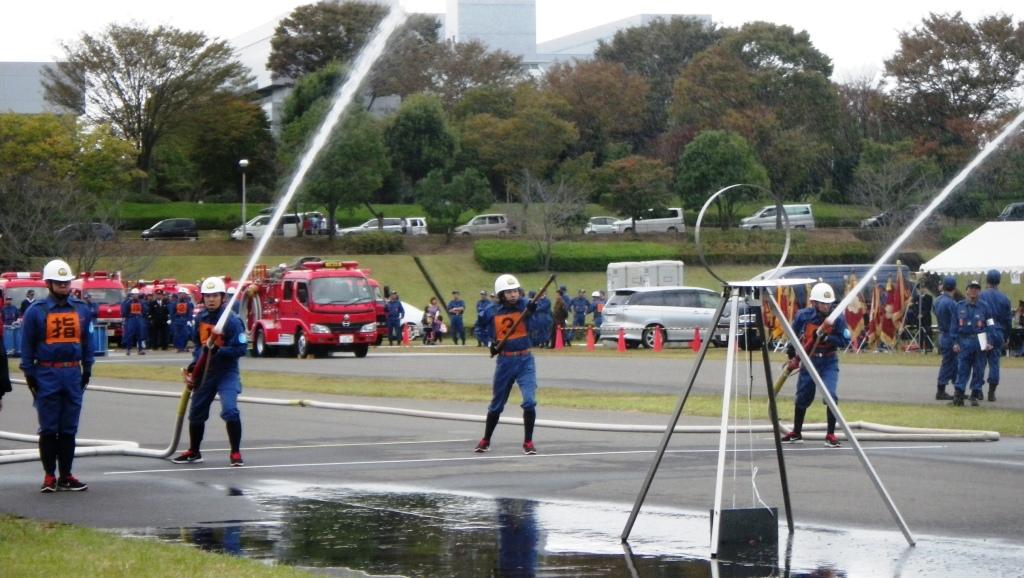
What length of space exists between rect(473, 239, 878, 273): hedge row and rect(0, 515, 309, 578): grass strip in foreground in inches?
2108

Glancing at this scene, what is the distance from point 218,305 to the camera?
14055 millimetres

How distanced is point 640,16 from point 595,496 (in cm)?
9528

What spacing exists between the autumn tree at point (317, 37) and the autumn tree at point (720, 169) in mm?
19776

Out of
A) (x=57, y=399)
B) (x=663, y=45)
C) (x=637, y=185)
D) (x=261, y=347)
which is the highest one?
(x=663, y=45)

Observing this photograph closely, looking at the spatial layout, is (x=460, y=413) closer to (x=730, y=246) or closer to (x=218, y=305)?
(x=218, y=305)

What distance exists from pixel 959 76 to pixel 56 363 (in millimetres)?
60944

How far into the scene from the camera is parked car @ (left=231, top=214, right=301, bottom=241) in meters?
66.9

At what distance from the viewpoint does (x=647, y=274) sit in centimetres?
4975

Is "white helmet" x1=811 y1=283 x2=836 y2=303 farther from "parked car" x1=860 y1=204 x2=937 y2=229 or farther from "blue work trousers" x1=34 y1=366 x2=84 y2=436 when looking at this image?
"parked car" x1=860 y1=204 x2=937 y2=229

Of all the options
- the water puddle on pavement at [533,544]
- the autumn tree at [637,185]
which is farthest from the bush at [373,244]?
the water puddle on pavement at [533,544]

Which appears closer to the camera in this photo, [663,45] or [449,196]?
[449,196]

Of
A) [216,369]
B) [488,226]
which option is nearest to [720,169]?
[488,226]

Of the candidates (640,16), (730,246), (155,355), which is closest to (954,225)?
(730,246)

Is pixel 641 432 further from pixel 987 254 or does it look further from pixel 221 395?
pixel 987 254
